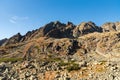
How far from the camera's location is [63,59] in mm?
125000

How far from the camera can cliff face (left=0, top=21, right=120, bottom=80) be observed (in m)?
73.9

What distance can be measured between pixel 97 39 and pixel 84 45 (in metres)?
11.1

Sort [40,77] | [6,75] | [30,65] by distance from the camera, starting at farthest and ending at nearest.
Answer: [30,65], [6,75], [40,77]

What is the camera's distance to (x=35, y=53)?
471 feet

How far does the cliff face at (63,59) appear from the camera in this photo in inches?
2911

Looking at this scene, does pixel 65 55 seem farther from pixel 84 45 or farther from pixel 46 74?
pixel 46 74

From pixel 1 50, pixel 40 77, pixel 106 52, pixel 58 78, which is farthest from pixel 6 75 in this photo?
pixel 1 50

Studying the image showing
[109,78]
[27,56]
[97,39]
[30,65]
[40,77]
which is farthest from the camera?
[97,39]

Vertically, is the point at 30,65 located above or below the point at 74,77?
above

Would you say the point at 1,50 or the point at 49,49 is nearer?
the point at 49,49

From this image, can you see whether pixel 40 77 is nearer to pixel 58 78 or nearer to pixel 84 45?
pixel 58 78

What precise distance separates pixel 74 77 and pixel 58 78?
16.9 ft

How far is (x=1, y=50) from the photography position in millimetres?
158375

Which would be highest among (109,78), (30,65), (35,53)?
(35,53)
